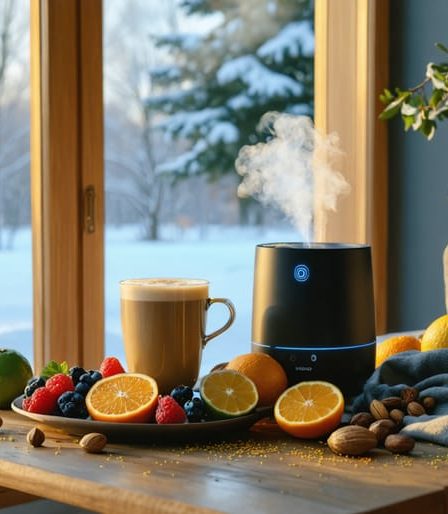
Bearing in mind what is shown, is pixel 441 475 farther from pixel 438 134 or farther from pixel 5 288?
pixel 438 134

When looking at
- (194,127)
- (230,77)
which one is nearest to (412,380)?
(194,127)

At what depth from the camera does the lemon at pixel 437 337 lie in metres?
1.58

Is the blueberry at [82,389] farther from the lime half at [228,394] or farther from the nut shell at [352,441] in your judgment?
the nut shell at [352,441]

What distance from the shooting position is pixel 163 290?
4.72 ft

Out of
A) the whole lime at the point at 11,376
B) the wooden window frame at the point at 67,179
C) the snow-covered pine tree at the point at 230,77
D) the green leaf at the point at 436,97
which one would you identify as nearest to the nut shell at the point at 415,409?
the whole lime at the point at 11,376

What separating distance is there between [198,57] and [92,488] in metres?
2.89

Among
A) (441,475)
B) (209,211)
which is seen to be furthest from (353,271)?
(209,211)

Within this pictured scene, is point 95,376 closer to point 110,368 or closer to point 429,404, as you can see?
point 110,368

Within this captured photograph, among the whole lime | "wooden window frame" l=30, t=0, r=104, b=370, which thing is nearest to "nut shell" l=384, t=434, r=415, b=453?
the whole lime

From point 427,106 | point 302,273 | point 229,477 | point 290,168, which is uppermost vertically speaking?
point 427,106

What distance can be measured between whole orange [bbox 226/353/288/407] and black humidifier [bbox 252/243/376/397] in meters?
0.06

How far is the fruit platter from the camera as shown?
4.16 feet

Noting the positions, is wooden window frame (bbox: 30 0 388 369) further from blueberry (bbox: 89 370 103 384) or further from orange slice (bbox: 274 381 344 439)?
orange slice (bbox: 274 381 344 439)

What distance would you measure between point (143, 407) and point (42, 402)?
15 centimetres
